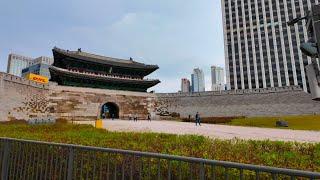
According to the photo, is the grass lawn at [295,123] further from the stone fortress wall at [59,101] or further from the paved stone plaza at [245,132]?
the stone fortress wall at [59,101]

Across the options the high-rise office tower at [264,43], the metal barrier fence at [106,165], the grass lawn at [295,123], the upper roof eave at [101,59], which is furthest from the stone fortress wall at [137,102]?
the high-rise office tower at [264,43]

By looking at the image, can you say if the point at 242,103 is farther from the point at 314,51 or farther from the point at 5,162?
the point at 314,51

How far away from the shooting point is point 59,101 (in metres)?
44.3

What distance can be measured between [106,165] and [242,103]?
48.8 meters

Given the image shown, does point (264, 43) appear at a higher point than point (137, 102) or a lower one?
higher

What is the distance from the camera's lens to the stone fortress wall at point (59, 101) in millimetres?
36031

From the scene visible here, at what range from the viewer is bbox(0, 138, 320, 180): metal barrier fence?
3.04 metres

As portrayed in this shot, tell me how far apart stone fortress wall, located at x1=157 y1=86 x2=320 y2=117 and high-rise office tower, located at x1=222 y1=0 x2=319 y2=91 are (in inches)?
1780

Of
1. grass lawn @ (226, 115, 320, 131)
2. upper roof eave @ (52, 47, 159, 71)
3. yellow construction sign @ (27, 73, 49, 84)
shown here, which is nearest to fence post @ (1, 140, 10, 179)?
grass lawn @ (226, 115, 320, 131)

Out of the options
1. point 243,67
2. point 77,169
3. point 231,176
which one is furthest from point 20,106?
point 243,67

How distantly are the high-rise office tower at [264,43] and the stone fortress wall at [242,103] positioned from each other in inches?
1780

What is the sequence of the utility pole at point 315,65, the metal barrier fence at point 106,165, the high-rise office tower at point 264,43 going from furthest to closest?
the high-rise office tower at point 264,43 < the utility pole at point 315,65 < the metal barrier fence at point 106,165

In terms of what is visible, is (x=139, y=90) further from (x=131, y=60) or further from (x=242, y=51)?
(x=242, y=51)

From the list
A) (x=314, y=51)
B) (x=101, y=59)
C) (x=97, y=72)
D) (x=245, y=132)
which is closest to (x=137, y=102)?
(x=97, y=72)
